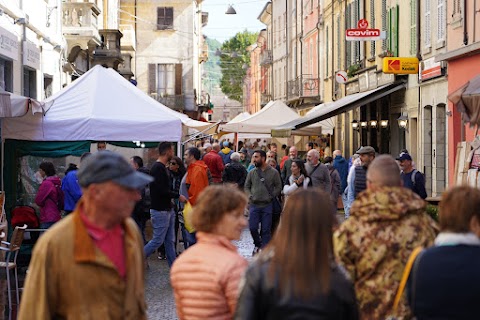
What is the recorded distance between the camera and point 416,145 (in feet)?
89.1

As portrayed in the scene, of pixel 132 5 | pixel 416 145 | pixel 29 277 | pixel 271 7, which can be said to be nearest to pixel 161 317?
pixel 29 277

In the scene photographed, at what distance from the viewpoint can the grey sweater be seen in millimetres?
16203

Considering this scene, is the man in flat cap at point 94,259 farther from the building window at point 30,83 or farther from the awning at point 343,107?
the awning at point 343,107

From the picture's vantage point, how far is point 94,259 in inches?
178

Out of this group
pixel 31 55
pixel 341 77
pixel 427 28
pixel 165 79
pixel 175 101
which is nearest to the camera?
Result: pixel 31 55

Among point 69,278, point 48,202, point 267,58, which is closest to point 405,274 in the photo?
point 69,278

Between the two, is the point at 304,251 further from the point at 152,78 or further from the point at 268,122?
the point at 152,78

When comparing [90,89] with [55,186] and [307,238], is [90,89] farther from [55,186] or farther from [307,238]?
[307,238]

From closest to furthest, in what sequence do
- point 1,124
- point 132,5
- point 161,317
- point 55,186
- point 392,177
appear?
point 392,177 → point 161,317 → point 55,186 → point 1,124 → point 132,5

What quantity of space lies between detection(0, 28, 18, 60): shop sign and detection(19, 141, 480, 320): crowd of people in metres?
14.9

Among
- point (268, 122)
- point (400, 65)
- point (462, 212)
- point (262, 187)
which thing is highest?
point (400, 65)

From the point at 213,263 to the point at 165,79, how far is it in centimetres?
5536

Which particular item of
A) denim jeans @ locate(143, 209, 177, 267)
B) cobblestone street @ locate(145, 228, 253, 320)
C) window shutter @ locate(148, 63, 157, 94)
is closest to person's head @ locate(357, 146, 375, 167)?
denim jeans @ locate(143, 209, 177, 267)

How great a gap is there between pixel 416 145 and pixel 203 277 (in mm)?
22678
